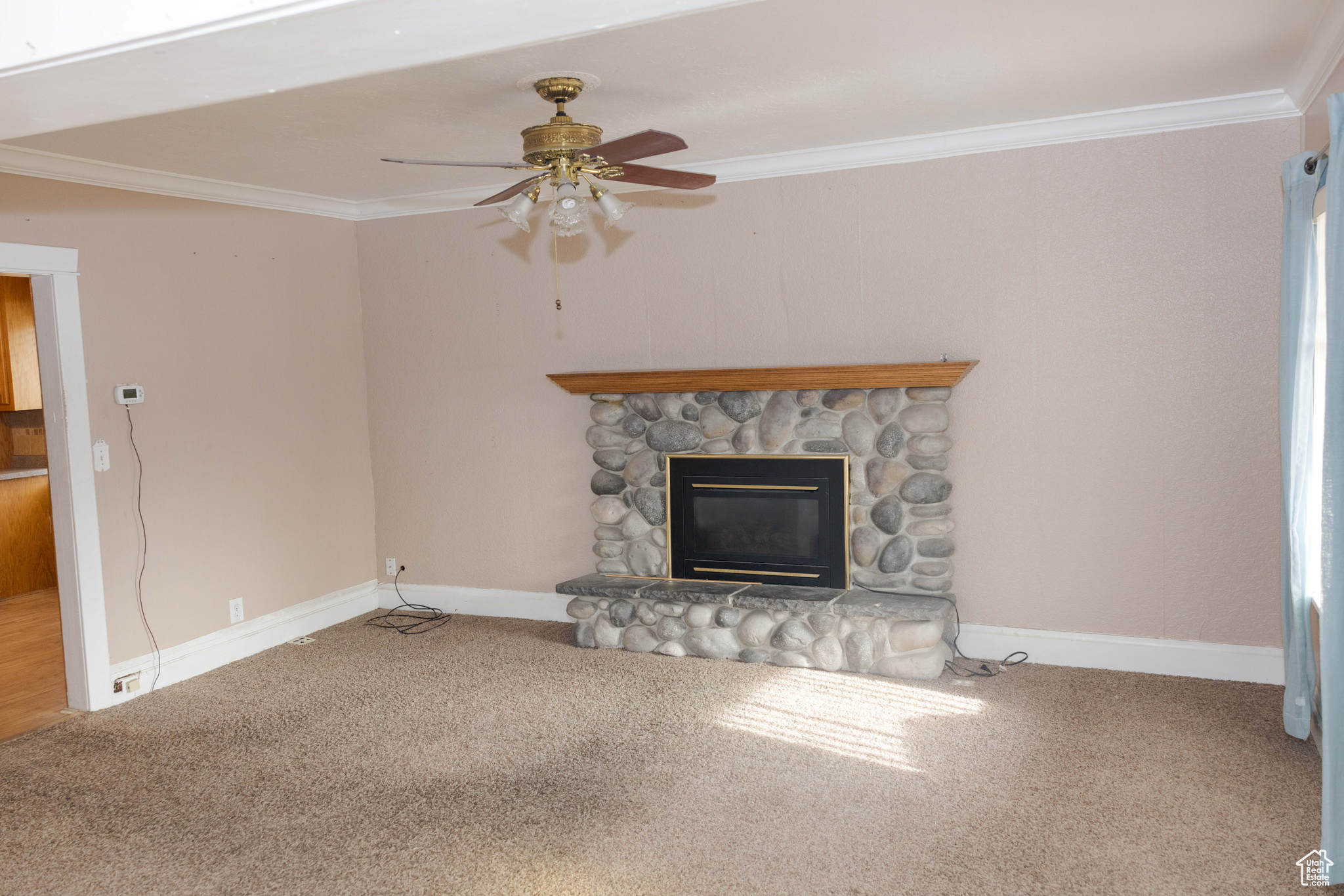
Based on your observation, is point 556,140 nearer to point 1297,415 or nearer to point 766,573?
point 766,573

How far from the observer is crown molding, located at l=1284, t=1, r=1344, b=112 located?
8.85 feet

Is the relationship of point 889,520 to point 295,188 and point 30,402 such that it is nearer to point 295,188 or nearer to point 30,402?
point 295,188

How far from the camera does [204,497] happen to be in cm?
448

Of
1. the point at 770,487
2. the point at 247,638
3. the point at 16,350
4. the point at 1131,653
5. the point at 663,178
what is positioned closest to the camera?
the point at 663,178

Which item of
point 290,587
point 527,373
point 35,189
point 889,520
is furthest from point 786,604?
point 35,189

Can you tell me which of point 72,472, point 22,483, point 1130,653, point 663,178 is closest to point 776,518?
point 1130,653

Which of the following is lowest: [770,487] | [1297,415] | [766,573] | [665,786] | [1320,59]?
[665,786]

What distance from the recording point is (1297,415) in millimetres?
2953

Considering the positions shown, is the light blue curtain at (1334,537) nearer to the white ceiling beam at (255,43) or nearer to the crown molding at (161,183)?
the white ceiling beam at (255,43)

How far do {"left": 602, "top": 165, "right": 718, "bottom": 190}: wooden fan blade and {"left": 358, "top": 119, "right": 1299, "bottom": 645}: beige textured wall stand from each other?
152cm

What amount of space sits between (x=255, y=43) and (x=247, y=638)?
3905 mm

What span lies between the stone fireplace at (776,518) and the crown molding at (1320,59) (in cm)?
159

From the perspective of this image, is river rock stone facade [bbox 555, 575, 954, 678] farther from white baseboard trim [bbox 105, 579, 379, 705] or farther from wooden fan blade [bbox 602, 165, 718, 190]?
wooden fan blade [bbox 602, 165, 718, 190]

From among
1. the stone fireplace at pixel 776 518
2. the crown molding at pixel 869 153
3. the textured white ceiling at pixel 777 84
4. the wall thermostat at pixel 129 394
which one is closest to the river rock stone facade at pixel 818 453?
the stone fireplace at pixel 776 518
